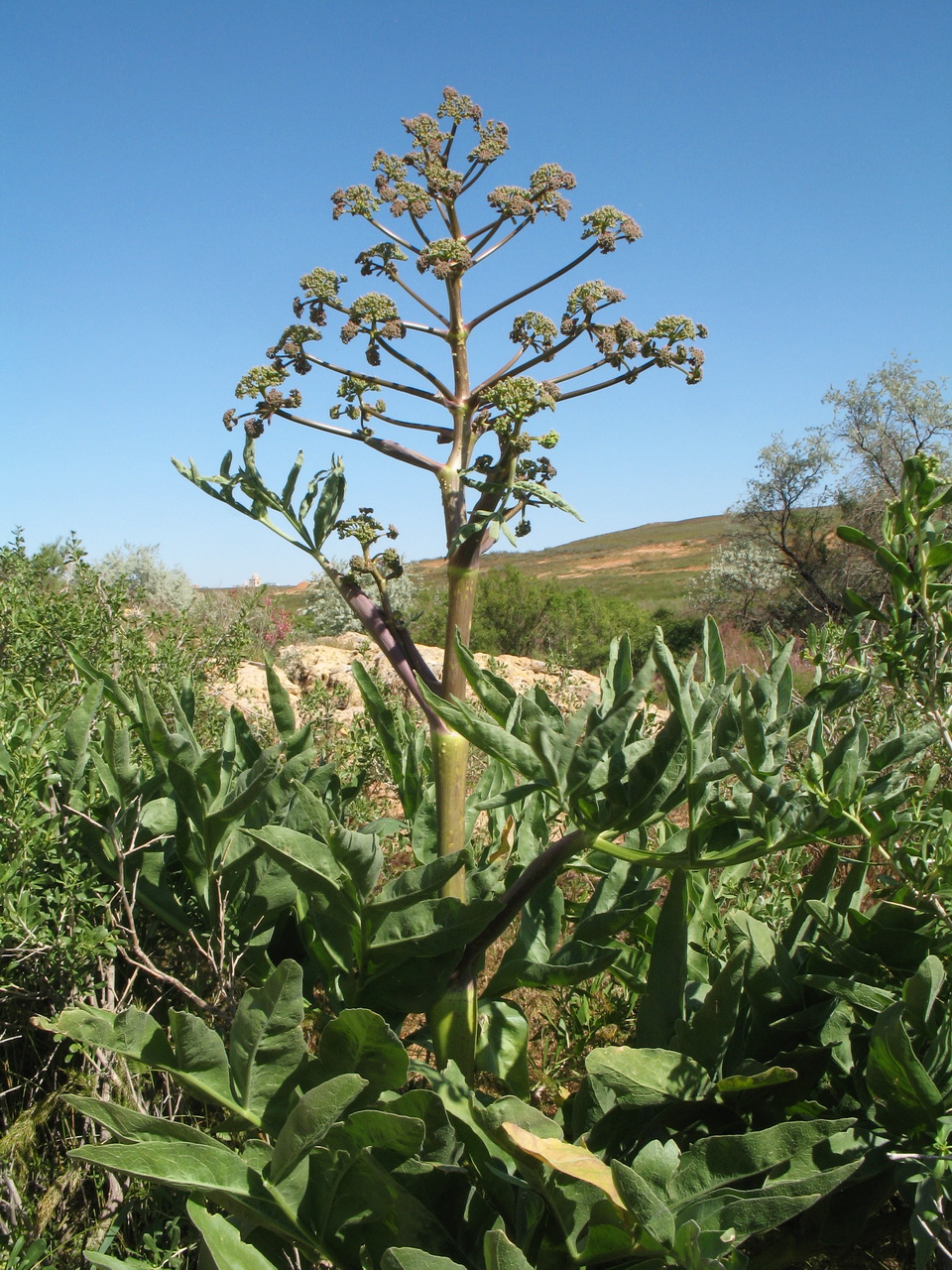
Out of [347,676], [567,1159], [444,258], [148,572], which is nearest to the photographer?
[567,1159]

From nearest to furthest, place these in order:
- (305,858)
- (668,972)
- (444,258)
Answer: (305,858) < (668,972) < (444,258)

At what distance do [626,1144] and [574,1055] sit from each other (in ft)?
2.37

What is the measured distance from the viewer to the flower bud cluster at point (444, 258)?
1622 mm

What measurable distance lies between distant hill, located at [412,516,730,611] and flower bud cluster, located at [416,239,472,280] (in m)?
33.7

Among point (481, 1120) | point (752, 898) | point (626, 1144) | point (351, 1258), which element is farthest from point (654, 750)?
point (752, 898)

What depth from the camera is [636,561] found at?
71.4 metres

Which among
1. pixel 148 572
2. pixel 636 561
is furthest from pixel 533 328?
pixel 636 561

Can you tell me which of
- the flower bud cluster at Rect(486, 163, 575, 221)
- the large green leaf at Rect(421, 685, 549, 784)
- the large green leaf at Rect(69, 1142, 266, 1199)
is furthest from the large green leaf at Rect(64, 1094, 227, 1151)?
the flower bud cluster at Rect(486, 163, 575, 221)

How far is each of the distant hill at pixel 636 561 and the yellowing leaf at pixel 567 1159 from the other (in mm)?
34255

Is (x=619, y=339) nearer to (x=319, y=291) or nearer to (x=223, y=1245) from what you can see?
(x=319, y=291)

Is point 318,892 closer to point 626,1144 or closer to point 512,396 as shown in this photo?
point 626,1144

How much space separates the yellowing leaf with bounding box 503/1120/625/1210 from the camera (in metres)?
1.06

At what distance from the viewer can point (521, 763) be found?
118cm

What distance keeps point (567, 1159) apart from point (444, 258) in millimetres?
1478
